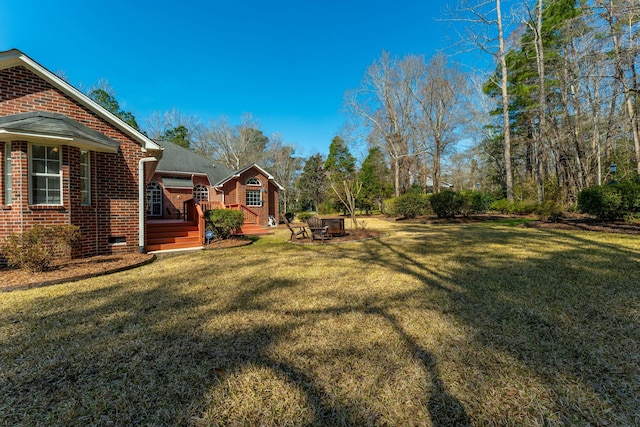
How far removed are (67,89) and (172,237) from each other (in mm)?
4953

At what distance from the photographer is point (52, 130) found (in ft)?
19.0

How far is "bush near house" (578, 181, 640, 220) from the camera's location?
32.2 ft

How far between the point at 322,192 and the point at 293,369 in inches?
1190

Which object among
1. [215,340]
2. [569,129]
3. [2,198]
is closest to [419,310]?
[215,340]

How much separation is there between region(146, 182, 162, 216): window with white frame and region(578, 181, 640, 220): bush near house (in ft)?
74.4

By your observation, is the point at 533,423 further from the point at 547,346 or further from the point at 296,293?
the point at 296,293

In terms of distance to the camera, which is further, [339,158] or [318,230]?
[339,158]

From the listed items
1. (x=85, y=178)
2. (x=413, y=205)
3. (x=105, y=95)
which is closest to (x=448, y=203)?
(x=413, y=205)

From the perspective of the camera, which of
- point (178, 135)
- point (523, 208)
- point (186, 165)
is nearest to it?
point (523, 208)

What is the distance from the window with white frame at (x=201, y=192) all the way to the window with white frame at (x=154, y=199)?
2528mm

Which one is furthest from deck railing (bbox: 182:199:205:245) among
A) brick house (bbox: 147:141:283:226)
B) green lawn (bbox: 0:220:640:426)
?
brick house (bbox: 147:141:283:226)

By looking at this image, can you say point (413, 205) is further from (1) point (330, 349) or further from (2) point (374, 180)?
(1) point (330, 349)

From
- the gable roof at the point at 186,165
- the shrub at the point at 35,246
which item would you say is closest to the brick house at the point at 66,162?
the shrub at the point at 35,246

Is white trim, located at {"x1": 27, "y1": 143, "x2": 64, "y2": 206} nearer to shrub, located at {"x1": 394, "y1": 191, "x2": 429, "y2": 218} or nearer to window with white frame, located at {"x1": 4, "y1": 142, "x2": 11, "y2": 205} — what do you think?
window with white frame, located at {"x1": 4, "y1": 142, "x2": 11, "y2": 205}
